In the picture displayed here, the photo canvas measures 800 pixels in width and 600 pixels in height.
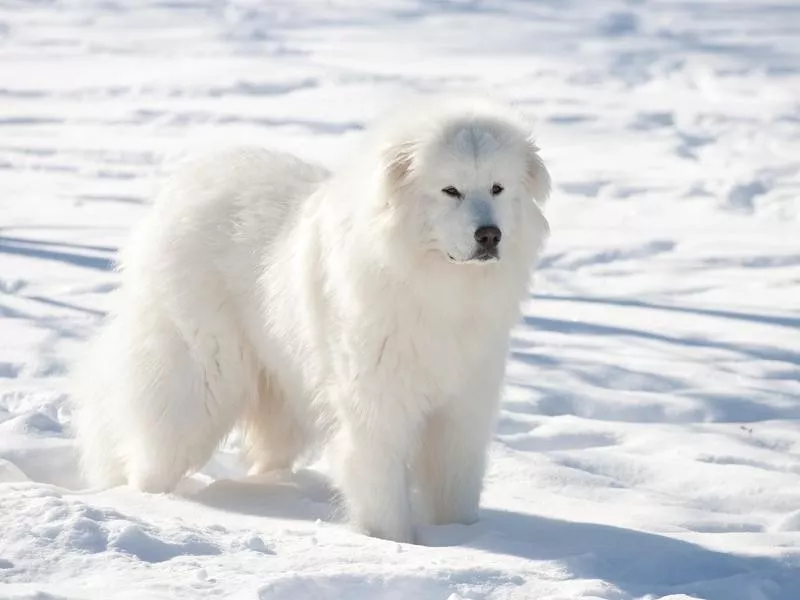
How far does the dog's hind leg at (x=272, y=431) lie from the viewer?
247 inches

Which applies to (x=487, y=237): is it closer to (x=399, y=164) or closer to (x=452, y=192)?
(x=452, y=192)

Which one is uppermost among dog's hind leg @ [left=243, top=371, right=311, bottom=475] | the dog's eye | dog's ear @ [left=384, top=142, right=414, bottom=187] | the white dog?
dog's ear @ [left=384, top=142, right=414, bottom=187]

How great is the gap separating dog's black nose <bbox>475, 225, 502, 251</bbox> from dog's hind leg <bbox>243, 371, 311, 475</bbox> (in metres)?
1.40

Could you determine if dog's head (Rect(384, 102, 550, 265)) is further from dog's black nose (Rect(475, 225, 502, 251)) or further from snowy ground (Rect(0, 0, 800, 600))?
snowy ground (Rect(0, 0, 800, 600))

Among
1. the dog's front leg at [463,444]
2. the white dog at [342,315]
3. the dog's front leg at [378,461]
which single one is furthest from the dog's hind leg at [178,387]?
the dog's front leg at [463,444]

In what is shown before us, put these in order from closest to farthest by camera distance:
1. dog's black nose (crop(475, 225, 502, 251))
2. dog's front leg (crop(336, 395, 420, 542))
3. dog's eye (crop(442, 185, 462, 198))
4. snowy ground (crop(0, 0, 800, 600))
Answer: snowy ground (crop(0, 0, 800, 600)) → dog's black nose (crop(475, 225, 502, 251)) → dog's eye (crop(442, 185, 462, 198)) → dog's front leg (crop(336, 395, 420, 542))

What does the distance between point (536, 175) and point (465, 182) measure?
39cm

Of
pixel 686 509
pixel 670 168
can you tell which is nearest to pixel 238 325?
pixel 686 509

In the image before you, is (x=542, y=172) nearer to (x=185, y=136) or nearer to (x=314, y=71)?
(x=185, y=136)

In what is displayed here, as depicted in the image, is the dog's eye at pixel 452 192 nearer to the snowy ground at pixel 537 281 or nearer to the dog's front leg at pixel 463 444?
the dog's front leg at pixel 463 444

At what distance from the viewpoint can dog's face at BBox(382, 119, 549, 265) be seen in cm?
523

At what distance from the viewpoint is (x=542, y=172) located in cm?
559

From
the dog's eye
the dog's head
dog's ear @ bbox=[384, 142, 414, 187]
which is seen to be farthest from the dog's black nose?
dog's ear @ bbox=[384, 142, 414, 187]

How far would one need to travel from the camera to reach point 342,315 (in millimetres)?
5555
